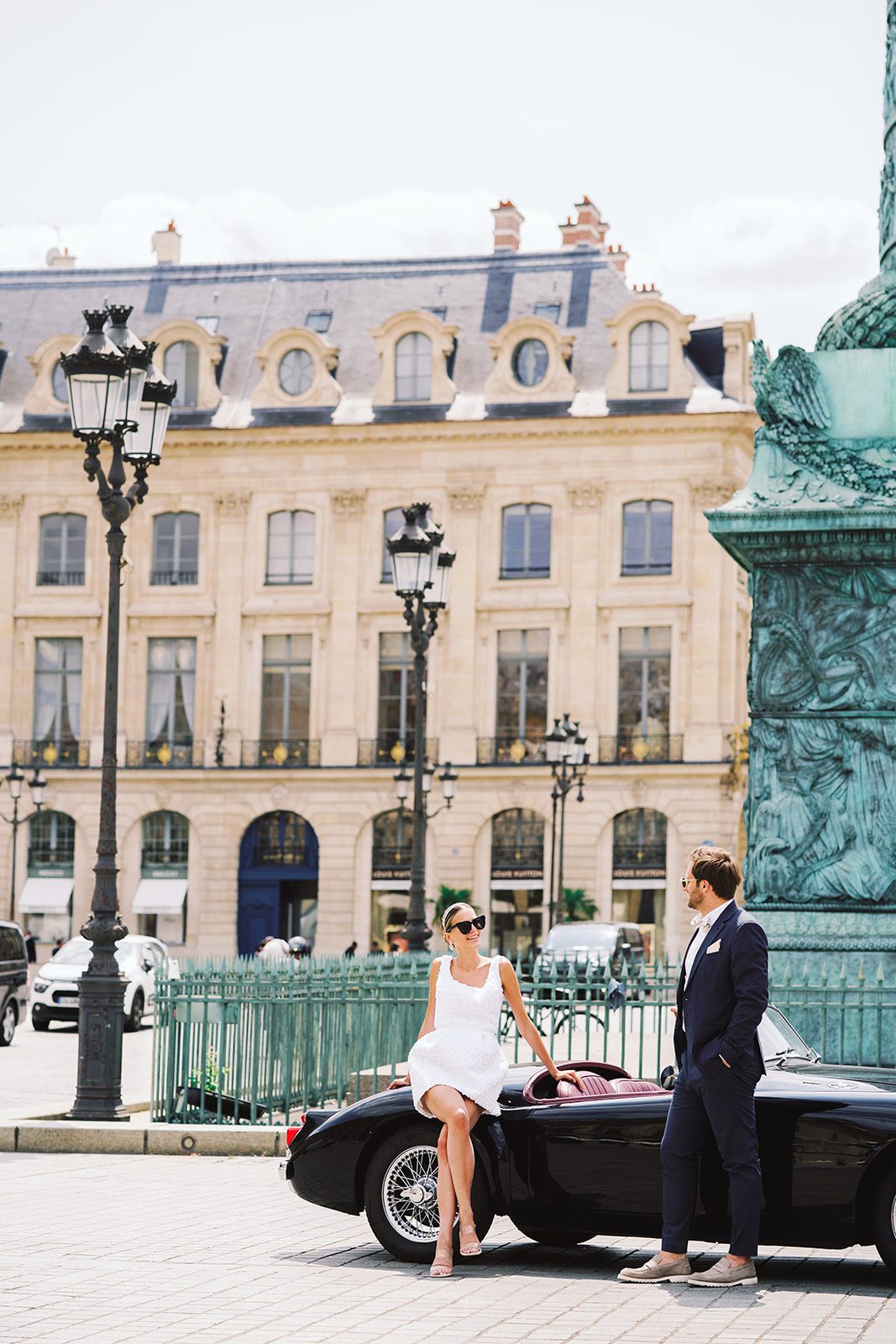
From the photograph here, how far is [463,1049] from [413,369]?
5057 centimetres

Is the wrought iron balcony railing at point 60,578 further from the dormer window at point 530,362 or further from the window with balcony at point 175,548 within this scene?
the dormer window at point 530,362

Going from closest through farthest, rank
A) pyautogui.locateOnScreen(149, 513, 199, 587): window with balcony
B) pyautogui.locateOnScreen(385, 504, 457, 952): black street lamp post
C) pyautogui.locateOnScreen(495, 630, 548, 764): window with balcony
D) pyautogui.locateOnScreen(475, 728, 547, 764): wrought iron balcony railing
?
pyautogui.locateOnScreen(385, 504, 457, 952): black street lamp post, pyautogui.locateOnScreen(475, 728, 547, 764): wrought iron balcony railing, pyautogui.locateOnScreen(495, 630, 548, 764): window with balcony, pyautogui.locateOnScreen(149, 513, 199, 587): window with balcony

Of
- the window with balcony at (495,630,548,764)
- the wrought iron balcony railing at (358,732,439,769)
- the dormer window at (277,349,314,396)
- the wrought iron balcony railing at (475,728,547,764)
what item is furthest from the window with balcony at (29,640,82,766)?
the window with balcony at (495,630,548,764)

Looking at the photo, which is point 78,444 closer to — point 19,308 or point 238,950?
point 19,308

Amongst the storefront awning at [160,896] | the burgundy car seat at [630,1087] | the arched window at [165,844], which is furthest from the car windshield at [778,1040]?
the arched window at [165,844]

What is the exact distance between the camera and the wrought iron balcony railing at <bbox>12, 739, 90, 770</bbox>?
59.3 m

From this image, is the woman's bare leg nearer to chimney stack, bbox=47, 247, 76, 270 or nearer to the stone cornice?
the stone cornice

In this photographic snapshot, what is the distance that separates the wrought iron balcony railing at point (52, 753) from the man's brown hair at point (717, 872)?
51.4 m

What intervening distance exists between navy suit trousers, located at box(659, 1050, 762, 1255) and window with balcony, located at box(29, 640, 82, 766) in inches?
2041

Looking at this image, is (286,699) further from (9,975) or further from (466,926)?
(466,926)

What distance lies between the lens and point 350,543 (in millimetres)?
58750

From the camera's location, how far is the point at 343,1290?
339 inches

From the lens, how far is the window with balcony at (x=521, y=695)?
186 feet

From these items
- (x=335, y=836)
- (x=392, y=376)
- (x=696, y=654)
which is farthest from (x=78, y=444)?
(x=696, y=654)
